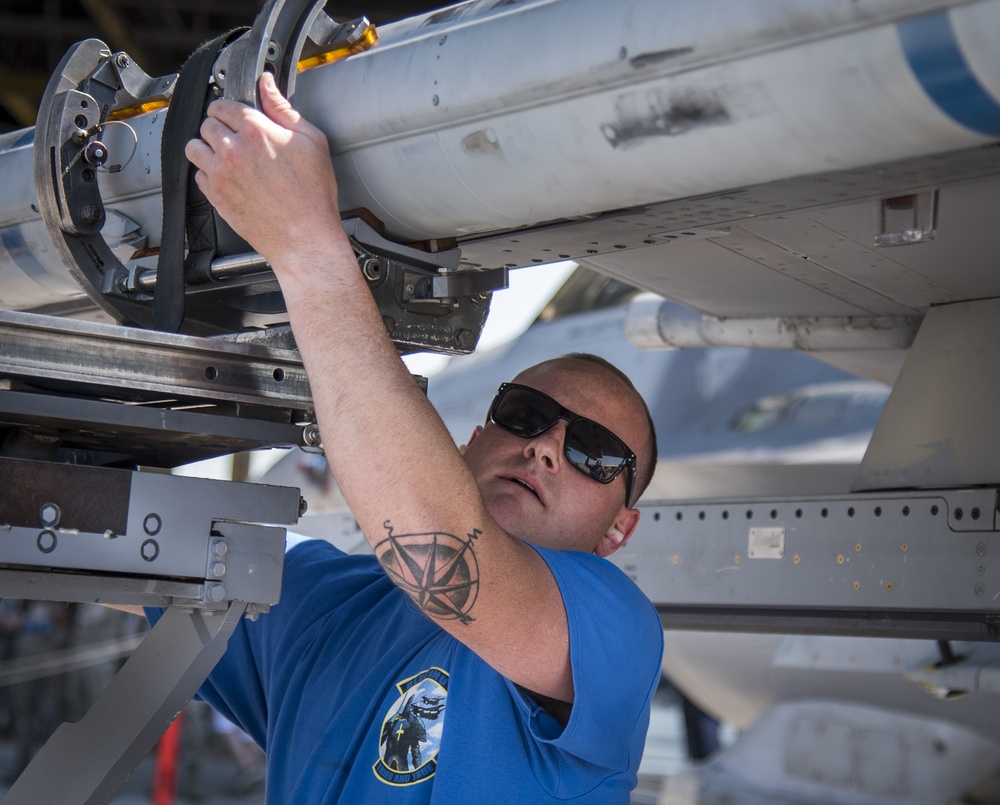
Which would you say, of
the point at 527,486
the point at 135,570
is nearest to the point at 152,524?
the point at 135,570

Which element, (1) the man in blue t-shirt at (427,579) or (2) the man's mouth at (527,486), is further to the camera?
(2) the man's mouth at (527,486)

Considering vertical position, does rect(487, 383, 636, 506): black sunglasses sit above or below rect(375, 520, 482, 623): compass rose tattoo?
above

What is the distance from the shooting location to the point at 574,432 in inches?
87.3

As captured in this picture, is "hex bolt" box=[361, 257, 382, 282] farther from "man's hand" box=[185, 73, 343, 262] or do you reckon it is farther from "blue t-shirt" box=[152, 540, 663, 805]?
"blue t-shirt" box=[152, 540, 663, 805]

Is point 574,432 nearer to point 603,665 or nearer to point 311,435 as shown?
point 603,665

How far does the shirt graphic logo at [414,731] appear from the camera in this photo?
185 cm

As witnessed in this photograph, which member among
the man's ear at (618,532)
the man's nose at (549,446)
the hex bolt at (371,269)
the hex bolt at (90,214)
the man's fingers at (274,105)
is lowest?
the man's ear at (618,532)

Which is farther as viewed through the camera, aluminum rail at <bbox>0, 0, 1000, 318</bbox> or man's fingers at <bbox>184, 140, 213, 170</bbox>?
man's fingers at <bbox>184, 140, 213, 170</bbox>

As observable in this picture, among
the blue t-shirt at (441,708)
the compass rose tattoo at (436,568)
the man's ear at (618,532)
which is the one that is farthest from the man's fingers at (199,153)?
the man's ear at (618,532)

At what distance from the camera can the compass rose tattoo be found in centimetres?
157

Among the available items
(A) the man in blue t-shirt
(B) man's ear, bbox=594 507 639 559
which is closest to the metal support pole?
(A) the man in blue t-shirt

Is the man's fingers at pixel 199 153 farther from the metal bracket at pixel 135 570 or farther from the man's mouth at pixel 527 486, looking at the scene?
the man's mouth at pixel 527 486

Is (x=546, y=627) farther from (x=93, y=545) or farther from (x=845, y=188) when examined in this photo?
(x=845, y=188)

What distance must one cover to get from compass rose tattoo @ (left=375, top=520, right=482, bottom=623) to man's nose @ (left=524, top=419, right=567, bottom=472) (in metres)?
0.62
